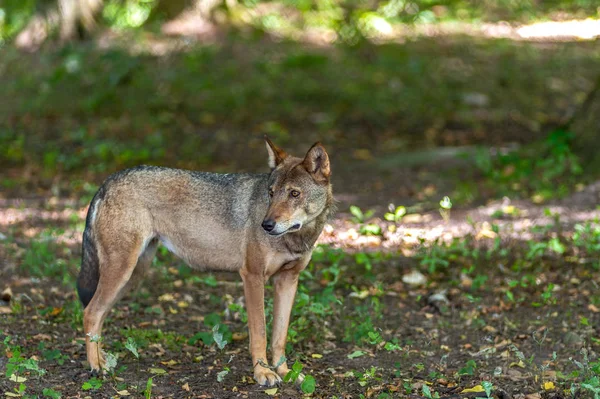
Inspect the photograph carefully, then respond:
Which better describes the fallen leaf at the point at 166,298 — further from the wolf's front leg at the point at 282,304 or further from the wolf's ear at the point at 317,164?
the wolf's ear at the point at 317,164

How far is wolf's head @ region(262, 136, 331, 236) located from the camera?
571cm

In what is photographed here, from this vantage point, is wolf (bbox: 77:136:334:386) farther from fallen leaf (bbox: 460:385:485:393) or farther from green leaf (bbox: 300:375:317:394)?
fallen leaf (bbox: 460:385:485:393)

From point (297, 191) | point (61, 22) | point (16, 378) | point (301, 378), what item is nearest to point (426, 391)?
point (301, 378)

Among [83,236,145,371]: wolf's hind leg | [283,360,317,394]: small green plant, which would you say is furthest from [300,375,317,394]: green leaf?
[83,236,145,371]: wolf's hind leg

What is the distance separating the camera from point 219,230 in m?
6.21

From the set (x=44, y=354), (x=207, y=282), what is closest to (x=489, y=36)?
(x=207, y=282)

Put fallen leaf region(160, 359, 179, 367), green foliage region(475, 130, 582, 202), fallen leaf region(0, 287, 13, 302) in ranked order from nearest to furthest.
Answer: fallen leaf region(160, 359, 179, 367), fallen leaf region(0, 287, 13, 302), green foliage region(475, 130, 582, 202)

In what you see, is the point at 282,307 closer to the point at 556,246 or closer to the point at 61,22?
the point at 556,246

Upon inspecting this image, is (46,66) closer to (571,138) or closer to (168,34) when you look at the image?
(168,34)

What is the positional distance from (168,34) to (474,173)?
26.3 feet

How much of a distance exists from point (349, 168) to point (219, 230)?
6215mm

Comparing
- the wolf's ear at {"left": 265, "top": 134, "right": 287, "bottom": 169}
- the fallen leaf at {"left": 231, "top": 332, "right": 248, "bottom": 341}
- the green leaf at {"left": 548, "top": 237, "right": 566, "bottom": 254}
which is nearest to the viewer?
the wolf's ear at {"left": 265, "top": 134, "right": 287, "bottom": 169}

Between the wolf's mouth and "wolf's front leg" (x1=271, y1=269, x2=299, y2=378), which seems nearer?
the wolf's mouth

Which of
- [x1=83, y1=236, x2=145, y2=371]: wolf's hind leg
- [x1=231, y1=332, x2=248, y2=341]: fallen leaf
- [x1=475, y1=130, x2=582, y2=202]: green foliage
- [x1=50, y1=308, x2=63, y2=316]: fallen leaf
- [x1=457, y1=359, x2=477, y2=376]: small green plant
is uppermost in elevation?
[x1=83, y1=236, x2=145, y2=371]: wolf's hind leg
